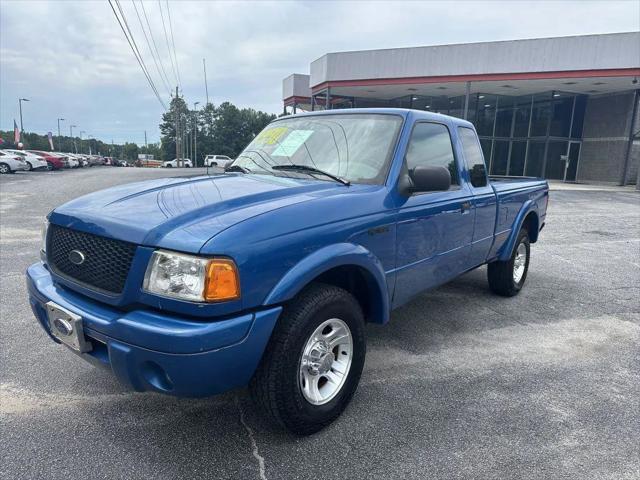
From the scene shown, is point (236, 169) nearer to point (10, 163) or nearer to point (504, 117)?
point (504, 117)

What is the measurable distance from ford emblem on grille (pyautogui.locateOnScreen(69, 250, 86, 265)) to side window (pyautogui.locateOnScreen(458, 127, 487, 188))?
327cm

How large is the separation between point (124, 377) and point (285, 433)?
3.13ft

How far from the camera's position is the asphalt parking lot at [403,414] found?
7.87ft

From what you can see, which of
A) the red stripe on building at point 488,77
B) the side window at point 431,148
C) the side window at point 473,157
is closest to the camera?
the side window at point 431,148

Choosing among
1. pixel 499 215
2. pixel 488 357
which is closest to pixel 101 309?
pixel 488 357

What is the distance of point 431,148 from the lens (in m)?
3.75

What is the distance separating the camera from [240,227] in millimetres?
2193

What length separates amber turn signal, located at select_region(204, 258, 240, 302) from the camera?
6.80 feet

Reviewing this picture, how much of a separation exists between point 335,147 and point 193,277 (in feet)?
5.76

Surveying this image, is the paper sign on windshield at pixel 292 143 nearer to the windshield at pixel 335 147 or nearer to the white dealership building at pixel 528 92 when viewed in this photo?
the windshield at pixel 335 147

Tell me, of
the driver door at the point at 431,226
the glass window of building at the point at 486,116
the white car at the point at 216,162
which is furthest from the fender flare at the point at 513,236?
the glass window of building at the point at 486,116

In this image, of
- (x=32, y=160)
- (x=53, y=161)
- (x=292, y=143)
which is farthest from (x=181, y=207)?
(x=53, y=161)

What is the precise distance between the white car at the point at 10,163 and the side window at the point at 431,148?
30.0 metres

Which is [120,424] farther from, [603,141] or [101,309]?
[603,141]
